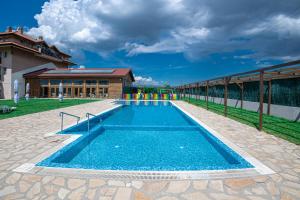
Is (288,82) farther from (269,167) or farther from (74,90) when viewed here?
(74,90)

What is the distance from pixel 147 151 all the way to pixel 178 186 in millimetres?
2568

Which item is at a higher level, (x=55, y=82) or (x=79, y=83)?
(x=55, y=82)

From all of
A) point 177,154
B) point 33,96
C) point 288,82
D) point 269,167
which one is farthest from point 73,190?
point 33,96

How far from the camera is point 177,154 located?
16.5 ft

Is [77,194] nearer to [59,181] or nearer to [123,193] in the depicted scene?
[59,181]

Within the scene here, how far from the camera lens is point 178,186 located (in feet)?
9.02

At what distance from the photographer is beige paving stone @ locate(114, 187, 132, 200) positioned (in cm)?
246

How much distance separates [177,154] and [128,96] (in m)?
21.8

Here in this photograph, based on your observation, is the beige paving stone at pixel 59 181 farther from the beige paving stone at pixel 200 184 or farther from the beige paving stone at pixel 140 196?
the beige paving stone at pixel 200 184

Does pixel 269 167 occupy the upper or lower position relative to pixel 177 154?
upper

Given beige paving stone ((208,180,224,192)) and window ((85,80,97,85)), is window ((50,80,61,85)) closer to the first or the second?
window ((85,80,97,85))

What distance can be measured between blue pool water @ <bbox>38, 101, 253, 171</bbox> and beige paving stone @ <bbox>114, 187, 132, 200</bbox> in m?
0.80

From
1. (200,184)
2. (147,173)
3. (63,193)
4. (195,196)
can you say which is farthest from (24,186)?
(200,184)

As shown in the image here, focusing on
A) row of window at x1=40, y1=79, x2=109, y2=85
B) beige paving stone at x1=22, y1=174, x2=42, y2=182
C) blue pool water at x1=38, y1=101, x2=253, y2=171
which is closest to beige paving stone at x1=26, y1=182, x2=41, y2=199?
beige paving stone at x1=22, y1=174, x2=42, y2=182
